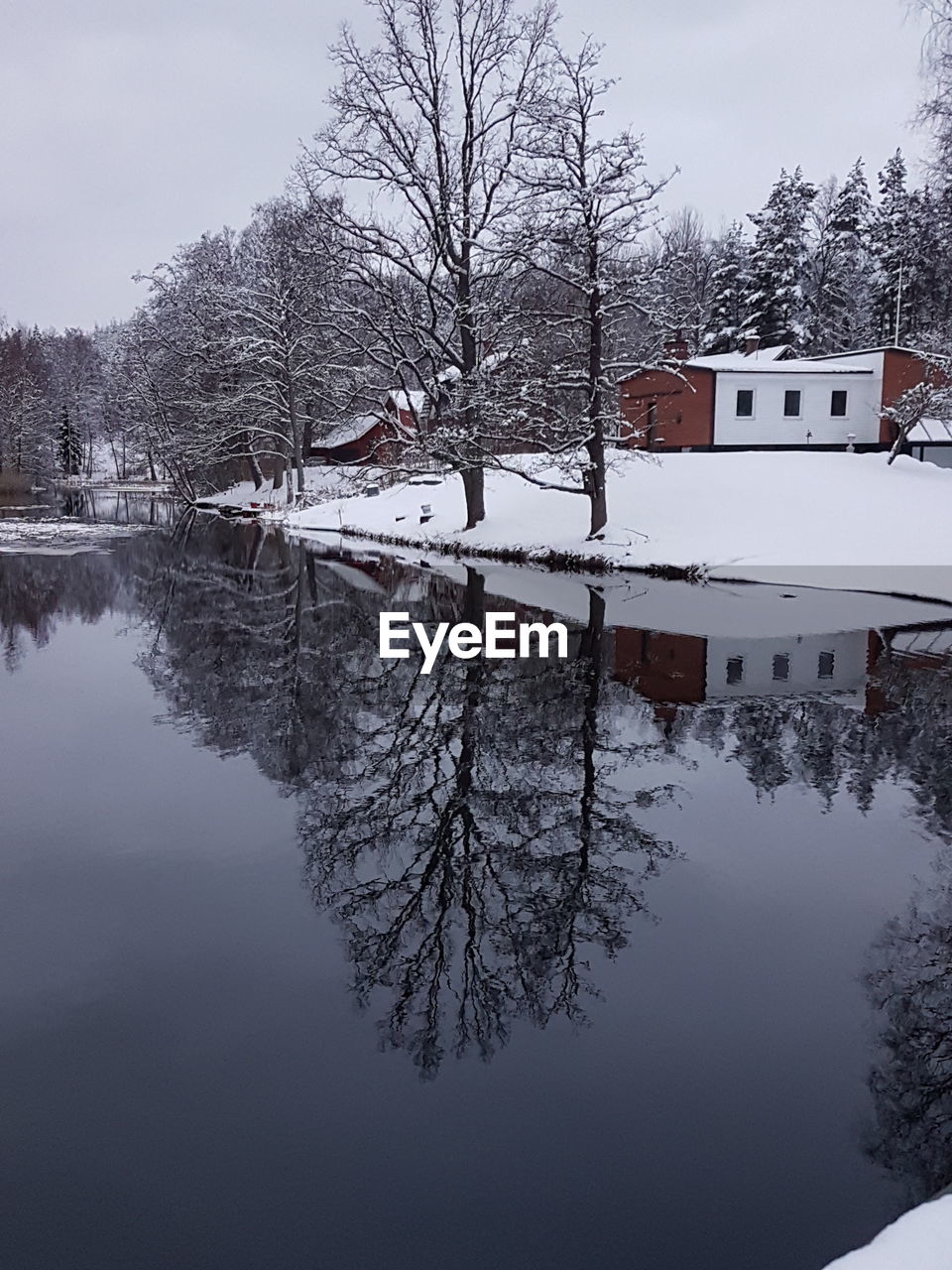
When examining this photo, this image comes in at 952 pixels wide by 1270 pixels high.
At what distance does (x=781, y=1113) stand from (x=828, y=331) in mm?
69775

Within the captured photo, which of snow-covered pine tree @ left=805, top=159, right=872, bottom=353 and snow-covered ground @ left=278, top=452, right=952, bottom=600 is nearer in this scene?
snow-covered ground @ left=278, top=452, right=952, bottom=600

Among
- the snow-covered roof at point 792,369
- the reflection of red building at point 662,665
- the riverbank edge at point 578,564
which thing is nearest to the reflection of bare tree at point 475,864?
the reflection of red building at point 662,665

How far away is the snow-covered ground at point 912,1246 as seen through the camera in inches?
152

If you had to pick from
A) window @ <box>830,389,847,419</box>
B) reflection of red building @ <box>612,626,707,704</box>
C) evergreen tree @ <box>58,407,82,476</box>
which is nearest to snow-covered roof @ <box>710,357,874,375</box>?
window @ <box>830,389,847,419</box>

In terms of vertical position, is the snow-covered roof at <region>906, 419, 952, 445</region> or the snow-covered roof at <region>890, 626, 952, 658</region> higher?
the snow-covered roof at <region>906, 419, 952, 445</region>

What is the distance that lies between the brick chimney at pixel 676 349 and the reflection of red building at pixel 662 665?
34.4 feet

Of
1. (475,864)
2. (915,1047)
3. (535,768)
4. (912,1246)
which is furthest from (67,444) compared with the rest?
(912,1246)

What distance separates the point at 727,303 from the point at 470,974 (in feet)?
230

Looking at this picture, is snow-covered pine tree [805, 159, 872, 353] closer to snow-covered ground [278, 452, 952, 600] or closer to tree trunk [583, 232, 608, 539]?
snow-covered ground [278, 452, 952, 600]

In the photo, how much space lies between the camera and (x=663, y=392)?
44094 mm

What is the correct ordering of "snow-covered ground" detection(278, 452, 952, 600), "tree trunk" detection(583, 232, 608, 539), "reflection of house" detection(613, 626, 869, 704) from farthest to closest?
"tree trunk" detection(583, 232, 608, 539) → "snow-covered ground" detection(278, 452, 952, 600) → "reflection of house" detection(613, 626, 869, 704)

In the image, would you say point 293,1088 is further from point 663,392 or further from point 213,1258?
point 663,392

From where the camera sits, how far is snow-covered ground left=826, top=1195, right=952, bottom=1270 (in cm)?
386

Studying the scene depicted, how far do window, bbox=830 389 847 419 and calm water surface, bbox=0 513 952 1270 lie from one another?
108 ft
